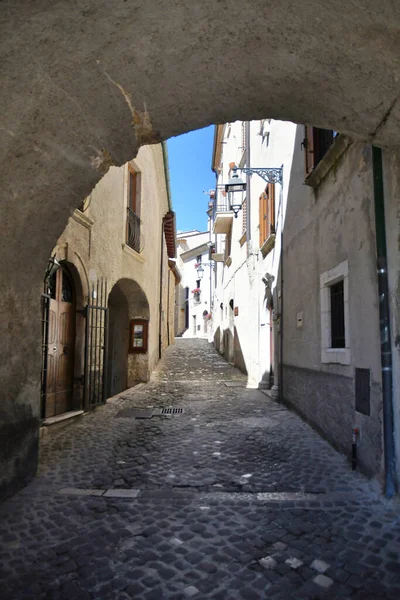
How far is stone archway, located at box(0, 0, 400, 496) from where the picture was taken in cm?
249

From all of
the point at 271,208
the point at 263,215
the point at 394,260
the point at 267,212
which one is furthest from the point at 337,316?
the point at 263,215

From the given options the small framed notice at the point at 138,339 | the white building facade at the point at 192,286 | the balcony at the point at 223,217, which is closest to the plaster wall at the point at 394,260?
the small framed notice at the point at 138,339

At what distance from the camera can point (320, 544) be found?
278 cm

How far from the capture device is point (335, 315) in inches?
218

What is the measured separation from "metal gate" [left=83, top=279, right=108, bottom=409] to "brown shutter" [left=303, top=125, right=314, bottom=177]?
4.51 m

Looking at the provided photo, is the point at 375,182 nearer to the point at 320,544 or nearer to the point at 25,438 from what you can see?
the point at 320,544

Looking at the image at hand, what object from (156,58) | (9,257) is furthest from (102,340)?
(156,58)

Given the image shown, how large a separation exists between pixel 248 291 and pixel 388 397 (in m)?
9.61

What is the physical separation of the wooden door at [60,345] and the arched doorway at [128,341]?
4.32 m

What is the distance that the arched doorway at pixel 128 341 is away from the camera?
12.1m

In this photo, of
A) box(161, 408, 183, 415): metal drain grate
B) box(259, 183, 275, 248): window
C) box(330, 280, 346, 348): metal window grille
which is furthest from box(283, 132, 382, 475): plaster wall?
box(161, 408, 183, 415): metal drain grate

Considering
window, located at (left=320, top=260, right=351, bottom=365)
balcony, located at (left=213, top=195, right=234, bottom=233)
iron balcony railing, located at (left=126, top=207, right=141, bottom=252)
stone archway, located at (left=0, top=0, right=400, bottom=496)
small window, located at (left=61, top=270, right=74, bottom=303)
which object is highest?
balcony, located at (left=213, top=195, right=234, bottom=233)

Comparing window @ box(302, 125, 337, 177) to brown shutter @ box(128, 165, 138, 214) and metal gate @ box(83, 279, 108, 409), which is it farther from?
brown shutter @ box(128, 165, 138, 214)

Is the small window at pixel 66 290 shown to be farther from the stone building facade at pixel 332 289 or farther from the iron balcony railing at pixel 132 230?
the stone building facade at pixel 332 289
